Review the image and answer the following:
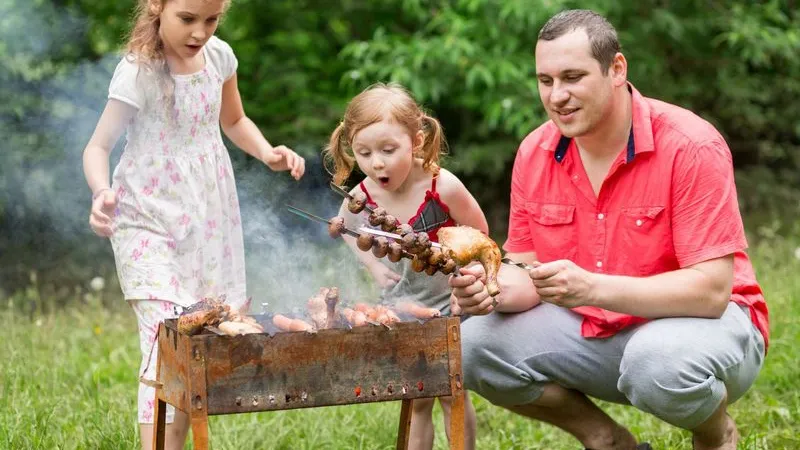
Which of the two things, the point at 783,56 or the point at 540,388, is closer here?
the point at 540,388

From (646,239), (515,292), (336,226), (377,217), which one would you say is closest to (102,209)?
(336,226)

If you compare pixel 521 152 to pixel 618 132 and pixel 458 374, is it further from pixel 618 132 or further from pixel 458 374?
pixel 458 374

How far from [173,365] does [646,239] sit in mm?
1599

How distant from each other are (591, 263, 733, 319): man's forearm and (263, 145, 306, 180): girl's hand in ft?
3.89

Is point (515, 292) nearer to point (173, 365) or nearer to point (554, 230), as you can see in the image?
point (554, 230)

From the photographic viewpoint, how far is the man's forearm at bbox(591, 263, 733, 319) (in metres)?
3.53

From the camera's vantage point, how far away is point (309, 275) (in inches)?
157

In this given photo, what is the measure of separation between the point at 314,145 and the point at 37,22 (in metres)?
2.23

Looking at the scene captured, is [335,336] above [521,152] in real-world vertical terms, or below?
below

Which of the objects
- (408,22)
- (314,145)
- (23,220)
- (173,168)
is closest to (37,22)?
(23,220)

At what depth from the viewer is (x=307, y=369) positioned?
3.12 metres

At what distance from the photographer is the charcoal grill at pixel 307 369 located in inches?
119

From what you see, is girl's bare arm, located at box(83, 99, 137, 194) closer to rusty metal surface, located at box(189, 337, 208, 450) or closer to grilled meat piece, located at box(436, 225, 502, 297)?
rusty metal surface, located at box(189, 337, 208, 450)

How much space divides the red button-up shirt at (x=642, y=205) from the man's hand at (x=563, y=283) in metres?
0.35
